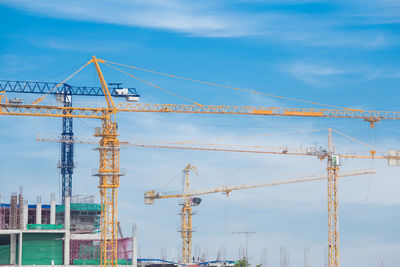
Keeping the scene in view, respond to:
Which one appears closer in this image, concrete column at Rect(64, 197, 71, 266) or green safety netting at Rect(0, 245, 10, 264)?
green safety netting at Rect(0, 245, 10, 264)

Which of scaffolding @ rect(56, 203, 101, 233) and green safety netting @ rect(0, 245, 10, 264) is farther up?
scaffolding @ rect(56, 203, 101, 233)

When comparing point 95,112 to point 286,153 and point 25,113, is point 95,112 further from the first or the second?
point 286,153

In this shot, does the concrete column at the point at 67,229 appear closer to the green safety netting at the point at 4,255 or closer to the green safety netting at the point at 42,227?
the green safety netting at the point at 42,227

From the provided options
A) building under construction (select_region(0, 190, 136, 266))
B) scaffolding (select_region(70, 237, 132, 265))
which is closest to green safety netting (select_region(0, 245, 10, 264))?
building under construction (select_region(0, 190, 136, 266))

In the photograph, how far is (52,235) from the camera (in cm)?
A: 15112

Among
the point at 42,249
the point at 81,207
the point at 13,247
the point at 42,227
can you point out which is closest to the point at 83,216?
the point at 81,207

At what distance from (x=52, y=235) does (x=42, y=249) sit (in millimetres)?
3086

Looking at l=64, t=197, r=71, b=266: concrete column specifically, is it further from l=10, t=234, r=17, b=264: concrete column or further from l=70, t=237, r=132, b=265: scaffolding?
l=10, t=234, r=17, b=264: concrete column

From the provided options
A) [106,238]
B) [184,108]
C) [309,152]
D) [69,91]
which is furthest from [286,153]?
[106,238]

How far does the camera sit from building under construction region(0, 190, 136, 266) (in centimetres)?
14888

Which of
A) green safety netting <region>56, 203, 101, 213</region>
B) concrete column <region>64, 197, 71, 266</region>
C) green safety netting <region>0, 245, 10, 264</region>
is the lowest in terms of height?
green safety netting <region>0, 245, 10, 264</region>

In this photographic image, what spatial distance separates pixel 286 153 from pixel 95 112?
199 ft

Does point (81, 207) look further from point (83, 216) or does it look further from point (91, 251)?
point (91, 251)

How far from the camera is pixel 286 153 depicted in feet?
647
